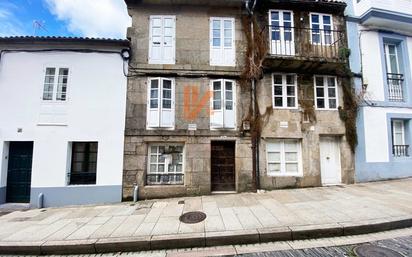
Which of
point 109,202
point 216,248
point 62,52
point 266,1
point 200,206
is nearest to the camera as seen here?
point 216,248

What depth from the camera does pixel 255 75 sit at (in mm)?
8445

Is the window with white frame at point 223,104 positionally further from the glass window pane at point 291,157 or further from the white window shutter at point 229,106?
the glass window pane at point 291,157

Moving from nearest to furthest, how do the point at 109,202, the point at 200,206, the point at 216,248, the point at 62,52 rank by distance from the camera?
1. the point at 216,248
2. the point at 200,206
3. the point at 109,202
4. the point at 62,52

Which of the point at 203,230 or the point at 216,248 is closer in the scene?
the point at 216,248

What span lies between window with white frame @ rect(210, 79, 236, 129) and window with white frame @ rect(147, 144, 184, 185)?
1968mm

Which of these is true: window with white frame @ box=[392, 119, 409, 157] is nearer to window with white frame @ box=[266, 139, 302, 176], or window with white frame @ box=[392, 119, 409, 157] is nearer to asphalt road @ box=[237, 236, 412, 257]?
window with white frame @ box=[266, 139, 302, 176]

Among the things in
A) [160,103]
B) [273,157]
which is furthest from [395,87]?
[160,103]

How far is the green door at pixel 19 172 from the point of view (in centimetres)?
778

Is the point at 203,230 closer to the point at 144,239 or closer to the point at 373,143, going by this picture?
the point at 144,239

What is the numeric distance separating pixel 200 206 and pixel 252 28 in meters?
7.73

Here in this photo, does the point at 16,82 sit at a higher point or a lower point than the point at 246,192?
higher

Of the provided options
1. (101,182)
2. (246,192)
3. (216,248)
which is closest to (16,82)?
(101,182)

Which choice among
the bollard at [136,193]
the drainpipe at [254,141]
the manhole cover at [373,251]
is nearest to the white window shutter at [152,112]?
the bollard at [136,193]

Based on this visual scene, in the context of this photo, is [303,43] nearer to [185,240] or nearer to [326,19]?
[326,19]
